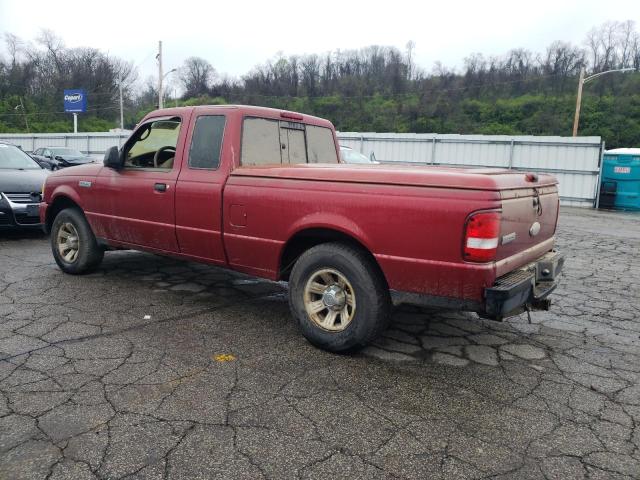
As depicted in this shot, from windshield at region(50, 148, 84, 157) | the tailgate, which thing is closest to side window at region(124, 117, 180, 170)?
the tailgate

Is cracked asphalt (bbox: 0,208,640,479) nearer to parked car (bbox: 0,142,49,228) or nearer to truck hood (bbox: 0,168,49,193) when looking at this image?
parked car (bbox: 0,142,49,228)

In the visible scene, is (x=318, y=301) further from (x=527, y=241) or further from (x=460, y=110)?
(x=460, y=110)

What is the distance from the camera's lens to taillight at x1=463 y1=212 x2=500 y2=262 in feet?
9.99

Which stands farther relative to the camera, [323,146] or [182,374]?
[323,146]

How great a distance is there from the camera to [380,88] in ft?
224

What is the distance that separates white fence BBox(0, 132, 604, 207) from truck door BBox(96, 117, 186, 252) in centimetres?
1684

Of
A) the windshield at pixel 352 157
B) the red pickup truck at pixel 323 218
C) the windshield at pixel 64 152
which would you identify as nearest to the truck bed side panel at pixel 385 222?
the red pickup truck at pixel 323 218

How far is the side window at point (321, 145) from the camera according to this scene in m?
5.27

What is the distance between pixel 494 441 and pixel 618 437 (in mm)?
685

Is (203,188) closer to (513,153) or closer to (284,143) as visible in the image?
(284,143)

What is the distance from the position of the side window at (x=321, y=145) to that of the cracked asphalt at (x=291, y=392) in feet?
4.98

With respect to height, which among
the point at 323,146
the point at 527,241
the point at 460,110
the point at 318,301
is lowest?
the point at 318,301

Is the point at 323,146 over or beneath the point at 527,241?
over

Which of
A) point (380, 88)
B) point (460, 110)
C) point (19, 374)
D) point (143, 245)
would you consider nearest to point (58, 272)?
point (143, 245)
